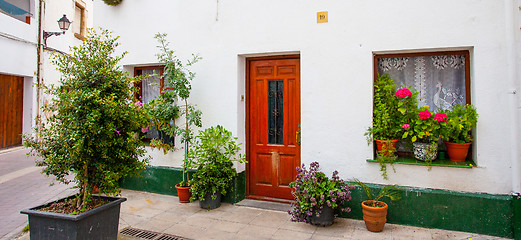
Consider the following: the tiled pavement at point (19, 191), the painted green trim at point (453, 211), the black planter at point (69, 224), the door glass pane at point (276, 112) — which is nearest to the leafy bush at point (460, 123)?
the painted green trim at point (453, 211)

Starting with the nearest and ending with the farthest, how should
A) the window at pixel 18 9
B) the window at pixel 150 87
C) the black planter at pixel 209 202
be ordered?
the black planter at pixel 209 202 → the window at pixel 150 87 → the window at pixel 18 9

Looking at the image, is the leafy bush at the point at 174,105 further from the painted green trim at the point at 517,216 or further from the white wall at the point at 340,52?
the painted green trim at the point at 517,216

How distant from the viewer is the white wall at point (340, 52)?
13.4ft

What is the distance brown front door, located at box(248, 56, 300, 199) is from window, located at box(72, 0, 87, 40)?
11878mm

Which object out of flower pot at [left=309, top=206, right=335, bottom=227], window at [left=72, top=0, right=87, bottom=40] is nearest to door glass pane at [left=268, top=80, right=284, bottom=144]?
flower pot at [left=309, top=206, right=335, bottom=227]

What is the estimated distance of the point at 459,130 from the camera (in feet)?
13.6

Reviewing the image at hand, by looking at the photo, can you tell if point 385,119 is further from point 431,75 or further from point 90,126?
point 90,126

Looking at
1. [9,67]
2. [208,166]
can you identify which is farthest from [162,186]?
[9,67]

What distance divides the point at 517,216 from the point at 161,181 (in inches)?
203

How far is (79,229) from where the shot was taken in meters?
3.30

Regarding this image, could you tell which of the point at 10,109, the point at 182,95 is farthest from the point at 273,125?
the point at 10,109

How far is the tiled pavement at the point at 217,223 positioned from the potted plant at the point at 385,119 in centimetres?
107

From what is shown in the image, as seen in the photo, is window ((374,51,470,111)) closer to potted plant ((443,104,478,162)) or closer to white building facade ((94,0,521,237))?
white building facade ((94,0,521,237))

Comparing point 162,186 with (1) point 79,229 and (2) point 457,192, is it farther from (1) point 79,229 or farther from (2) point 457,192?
(2) point 457,192
